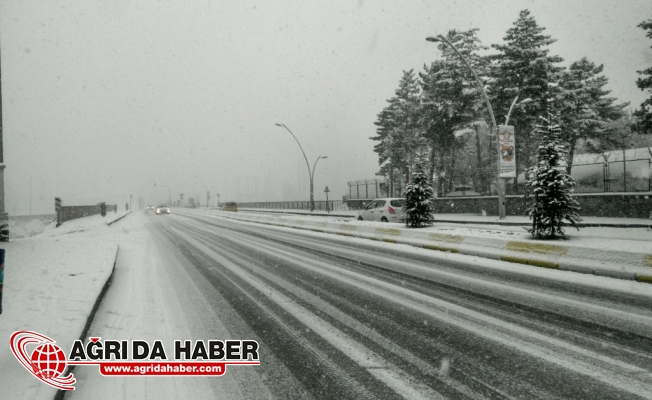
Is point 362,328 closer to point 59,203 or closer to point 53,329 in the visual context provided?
point 53,329

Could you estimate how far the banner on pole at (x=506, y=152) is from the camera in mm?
19500

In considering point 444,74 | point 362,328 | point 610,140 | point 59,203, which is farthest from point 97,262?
point 610,140

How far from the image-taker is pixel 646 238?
1256 centimetres

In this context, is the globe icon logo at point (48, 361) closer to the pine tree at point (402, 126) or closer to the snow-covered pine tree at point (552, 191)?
the snow-covered pine tree at point (552, 191)

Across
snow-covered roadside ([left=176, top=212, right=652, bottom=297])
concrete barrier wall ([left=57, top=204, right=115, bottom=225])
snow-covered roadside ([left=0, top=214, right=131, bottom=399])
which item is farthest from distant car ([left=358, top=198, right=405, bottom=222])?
concrete barrier wall ([left=57, top=204, right=115, bottom=225])

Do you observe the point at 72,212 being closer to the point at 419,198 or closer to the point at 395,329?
the point at 419,198

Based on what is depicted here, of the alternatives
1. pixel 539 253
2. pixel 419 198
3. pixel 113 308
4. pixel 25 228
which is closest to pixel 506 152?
pixel 419 198

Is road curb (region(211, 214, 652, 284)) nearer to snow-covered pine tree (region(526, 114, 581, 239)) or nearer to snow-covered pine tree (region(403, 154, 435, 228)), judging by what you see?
snow-covered pine tree (region(526, 114, 581, 239))

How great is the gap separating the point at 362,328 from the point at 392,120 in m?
45.3

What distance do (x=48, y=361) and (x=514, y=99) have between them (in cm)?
2921

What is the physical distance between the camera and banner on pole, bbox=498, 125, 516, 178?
19.5m

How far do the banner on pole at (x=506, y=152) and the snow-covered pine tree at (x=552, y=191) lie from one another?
7.16m

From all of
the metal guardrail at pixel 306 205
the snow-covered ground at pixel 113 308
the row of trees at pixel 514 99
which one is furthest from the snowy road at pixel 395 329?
the metal guardrail at pixel 306 205

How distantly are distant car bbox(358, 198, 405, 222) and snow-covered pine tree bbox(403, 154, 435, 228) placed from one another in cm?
356
